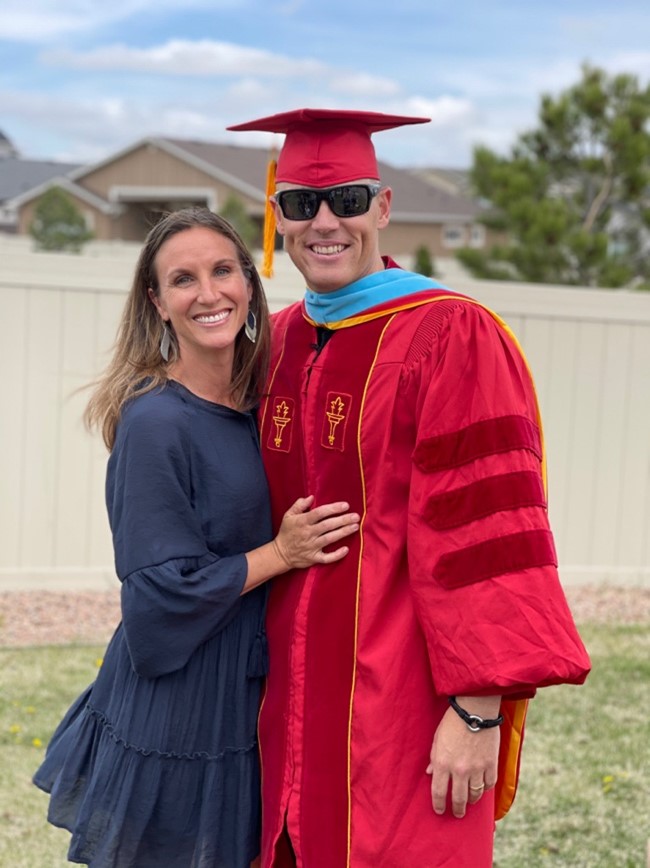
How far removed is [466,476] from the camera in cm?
228

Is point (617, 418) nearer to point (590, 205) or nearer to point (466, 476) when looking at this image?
point (466, 476)

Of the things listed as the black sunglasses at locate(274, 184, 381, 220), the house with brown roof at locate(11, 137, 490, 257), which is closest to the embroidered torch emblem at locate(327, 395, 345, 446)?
the black sunglasses at locate(274, 184, 381, 220)

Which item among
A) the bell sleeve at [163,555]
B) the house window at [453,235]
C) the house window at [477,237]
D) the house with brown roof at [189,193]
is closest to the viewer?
the bell sleeve at [163,555]

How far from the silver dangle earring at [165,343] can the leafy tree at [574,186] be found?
1488 centimetres

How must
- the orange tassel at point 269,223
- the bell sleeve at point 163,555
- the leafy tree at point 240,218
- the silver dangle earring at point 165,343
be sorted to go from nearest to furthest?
the bell sleeve at point 163,555, the silver dangle earring at point 165,343, the orange tassel at point 269,223, the leafy tree at point 240,218

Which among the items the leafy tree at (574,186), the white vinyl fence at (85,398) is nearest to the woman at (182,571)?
the white vinyl fence at (85,398)

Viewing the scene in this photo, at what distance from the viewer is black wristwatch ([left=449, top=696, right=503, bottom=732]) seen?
2268 mm

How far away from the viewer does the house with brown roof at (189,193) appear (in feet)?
143

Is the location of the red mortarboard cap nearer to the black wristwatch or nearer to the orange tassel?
the orange tassel

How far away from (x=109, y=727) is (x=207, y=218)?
1187mm

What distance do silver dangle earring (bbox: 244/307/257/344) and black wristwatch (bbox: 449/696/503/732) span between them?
97cm

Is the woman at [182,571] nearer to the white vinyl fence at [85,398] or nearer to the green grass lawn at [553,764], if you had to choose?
the green grass lawn at [553,764]

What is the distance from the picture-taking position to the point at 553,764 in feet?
15.4

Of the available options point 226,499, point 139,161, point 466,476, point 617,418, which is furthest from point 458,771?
point 139,161
